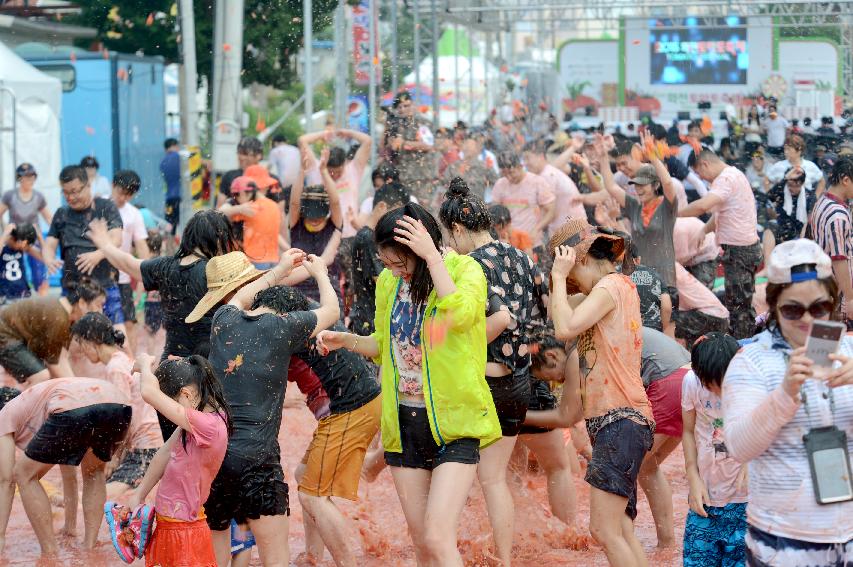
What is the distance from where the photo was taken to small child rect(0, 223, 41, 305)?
1066 centimetres

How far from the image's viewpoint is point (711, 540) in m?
4.83

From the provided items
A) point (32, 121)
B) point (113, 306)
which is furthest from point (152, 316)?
point (32, 121)

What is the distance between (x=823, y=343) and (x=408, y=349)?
2.02 metres

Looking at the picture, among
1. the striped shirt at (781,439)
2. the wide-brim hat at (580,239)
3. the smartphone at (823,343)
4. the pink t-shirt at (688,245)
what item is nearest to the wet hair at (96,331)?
the wide-brim hat at (580,239)

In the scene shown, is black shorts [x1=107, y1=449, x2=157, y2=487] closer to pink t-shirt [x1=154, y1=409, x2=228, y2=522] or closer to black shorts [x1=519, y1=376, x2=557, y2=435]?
pink t-shirt [x1=154, y1=409, x2=228, y2=522]

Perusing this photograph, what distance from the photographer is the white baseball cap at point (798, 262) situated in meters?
3.46

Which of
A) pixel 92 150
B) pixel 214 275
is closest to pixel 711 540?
pixel 214 275

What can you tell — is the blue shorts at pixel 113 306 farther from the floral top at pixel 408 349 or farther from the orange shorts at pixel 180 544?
the floral top at pixel 408 349

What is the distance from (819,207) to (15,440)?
5.07 meters

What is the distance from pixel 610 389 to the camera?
511 centimetres

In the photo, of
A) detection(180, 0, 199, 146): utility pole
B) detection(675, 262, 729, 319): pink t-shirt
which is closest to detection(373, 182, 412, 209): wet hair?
detection(675, 262, 729, 319): pink t-shirt

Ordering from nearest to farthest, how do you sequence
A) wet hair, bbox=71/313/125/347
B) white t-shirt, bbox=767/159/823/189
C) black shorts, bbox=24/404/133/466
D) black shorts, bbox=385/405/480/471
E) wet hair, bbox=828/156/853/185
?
black shorts, bbox=385/405/480/471 < black shorts, bbox=24/404/133/466 < wet hair, bbox=71/313/125/347 < wet hair, bbox=828/156/853/185 < white t-shirt, bbox=767/159/823/189

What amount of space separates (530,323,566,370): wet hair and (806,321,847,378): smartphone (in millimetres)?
2509

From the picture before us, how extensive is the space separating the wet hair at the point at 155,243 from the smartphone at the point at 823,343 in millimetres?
8108
